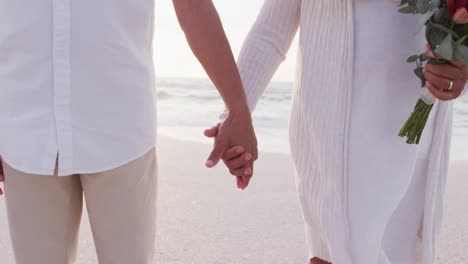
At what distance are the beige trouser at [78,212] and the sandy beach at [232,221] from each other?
193 cm

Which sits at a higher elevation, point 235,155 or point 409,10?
point 409,10

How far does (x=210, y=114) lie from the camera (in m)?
13.8

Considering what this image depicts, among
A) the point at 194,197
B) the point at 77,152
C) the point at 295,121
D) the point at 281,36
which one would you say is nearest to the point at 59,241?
the point at 77,152

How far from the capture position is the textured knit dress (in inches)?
72.8

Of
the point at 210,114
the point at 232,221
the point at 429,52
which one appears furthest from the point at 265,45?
the point at 210,114

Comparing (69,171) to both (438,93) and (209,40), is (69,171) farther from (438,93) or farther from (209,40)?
(438,93)

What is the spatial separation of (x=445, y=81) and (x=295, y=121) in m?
0.56

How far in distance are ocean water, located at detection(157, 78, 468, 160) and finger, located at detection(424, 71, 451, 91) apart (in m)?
5.66

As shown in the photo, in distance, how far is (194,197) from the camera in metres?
4.89

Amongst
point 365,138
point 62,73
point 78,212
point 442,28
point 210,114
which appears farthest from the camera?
point 210,114

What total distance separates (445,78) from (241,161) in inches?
26.3

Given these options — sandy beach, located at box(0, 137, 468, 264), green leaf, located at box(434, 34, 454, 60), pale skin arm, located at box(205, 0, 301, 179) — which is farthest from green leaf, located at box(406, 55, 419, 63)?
sandy beach, located at box(0, 137, 468, 264)

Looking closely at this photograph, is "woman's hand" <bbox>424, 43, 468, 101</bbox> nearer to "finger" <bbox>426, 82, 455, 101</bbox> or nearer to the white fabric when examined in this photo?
"finger" <bbox>426, 82, 455, 101</bbox>

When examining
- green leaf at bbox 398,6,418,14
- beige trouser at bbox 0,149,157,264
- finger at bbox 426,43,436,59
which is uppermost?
green leaf at bbox 398,6,418,14
